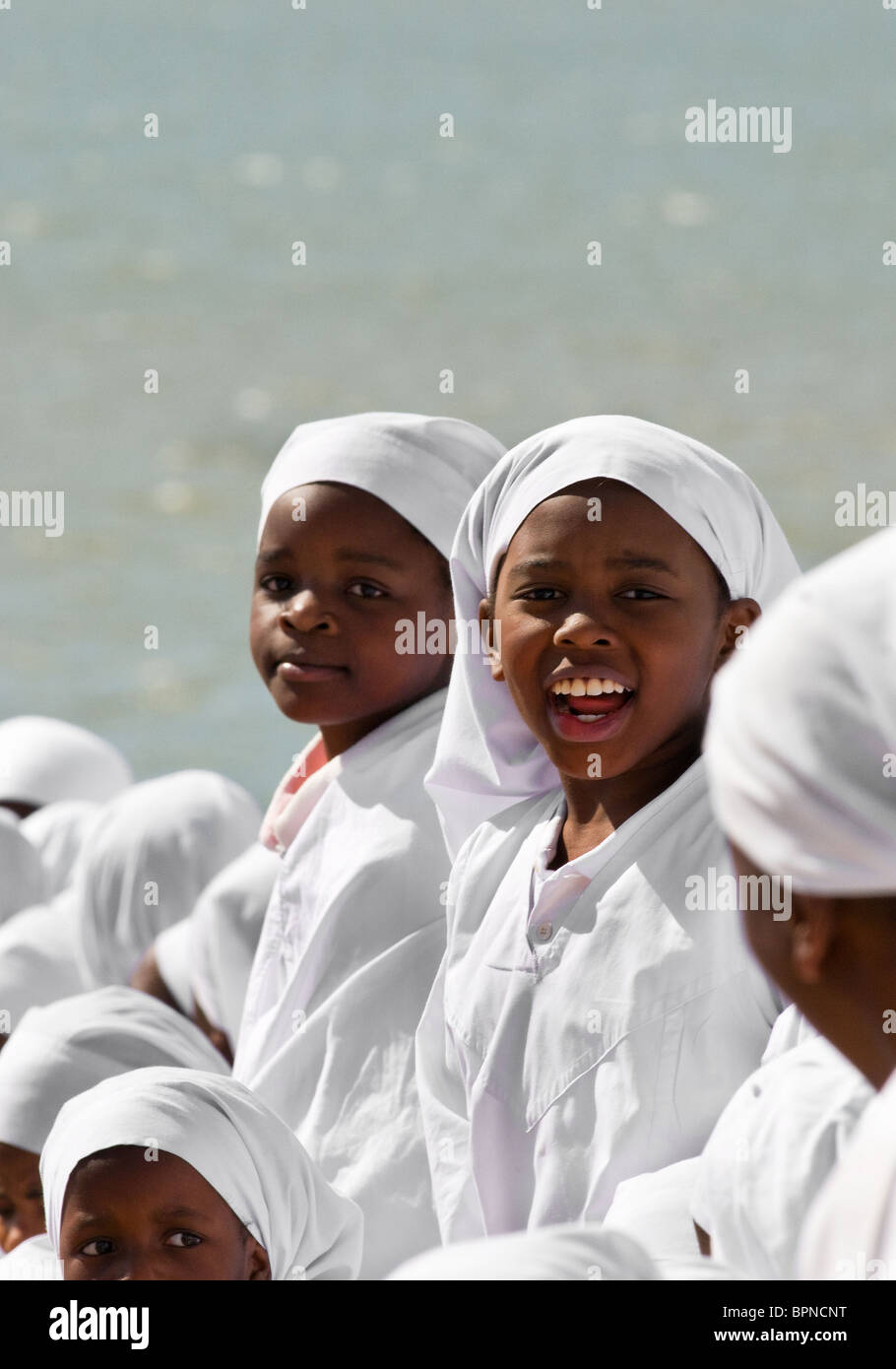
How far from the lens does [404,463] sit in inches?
133

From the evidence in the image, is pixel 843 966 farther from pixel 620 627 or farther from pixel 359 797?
pixel 359 797

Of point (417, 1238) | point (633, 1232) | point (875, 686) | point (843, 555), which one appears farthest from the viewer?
point (417, 1238)

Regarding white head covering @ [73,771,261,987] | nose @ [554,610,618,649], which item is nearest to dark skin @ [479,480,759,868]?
nose @ [554,610,618,649]

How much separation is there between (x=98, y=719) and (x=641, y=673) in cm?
1507

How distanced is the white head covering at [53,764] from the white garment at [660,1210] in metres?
5.27

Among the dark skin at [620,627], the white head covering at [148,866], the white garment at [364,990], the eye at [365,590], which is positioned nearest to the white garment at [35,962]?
the white head covering at [148,866]

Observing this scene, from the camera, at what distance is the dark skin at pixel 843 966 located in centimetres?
156

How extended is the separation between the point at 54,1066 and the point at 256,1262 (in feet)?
3.82

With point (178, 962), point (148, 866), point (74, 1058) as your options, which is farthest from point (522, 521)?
point (148, 866)

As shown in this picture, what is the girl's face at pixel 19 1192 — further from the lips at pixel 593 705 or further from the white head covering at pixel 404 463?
the lips at pixel 593 705

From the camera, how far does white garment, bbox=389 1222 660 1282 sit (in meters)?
1.51
